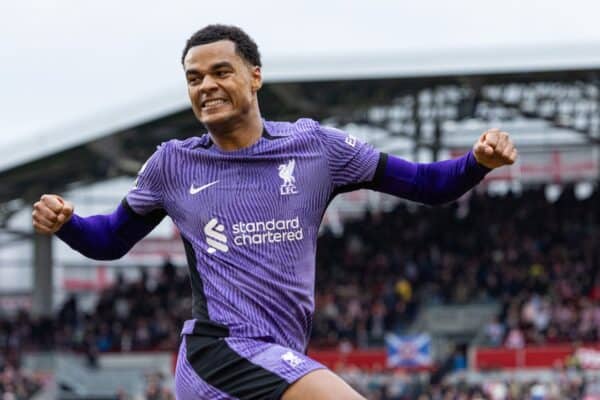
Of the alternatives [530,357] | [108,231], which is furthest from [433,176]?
[530,357]

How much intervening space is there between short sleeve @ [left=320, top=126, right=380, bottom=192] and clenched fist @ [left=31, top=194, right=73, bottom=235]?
98 centimetres

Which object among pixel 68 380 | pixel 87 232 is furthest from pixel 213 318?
pixel 68 380

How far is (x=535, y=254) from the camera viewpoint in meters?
28.2

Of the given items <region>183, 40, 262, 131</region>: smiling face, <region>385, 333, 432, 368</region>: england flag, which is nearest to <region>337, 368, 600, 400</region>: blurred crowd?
<region>385, 333, 432, 368</region>: england flag

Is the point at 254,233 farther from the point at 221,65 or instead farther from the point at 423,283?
the point at 423,283

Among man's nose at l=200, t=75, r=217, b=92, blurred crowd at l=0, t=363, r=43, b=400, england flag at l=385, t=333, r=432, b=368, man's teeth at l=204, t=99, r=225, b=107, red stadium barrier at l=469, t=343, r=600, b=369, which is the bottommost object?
blurred crowd at l=0, t=363, r=43, b=400

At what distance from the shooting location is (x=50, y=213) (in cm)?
481

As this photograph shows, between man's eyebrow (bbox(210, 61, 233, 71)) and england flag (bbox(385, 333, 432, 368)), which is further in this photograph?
england flag (bbox(385, 333, 432, 368))

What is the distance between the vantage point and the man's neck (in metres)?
4.81

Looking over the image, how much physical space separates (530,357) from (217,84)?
768 inches

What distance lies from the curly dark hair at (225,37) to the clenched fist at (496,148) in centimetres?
91

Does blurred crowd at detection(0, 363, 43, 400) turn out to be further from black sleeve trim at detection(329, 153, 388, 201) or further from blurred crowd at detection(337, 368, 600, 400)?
black sleeve trim at detection(329, 153, 388, 201)

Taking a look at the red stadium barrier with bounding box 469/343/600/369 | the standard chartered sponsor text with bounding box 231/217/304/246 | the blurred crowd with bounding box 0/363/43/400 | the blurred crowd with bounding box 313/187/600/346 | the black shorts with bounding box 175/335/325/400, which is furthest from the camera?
the blurred crowd with bounding box 313/187/600/346

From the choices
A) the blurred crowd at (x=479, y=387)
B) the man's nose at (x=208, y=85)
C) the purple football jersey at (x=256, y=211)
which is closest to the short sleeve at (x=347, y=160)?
the purple football jersey at (x=256, y=211)
